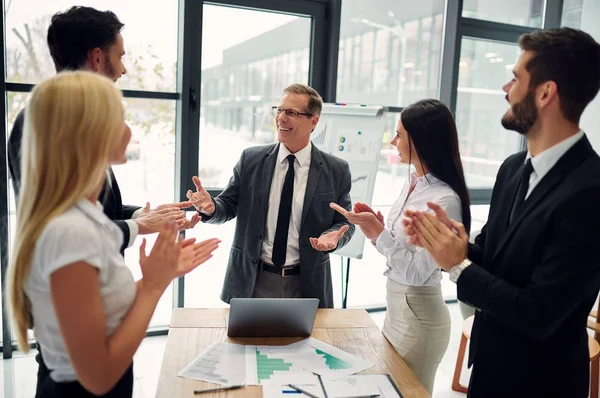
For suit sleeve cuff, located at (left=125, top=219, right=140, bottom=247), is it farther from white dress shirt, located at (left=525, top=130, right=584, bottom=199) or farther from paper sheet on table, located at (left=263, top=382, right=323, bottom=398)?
white dress shirt, located at (left=525, top=130, right=584, bottom=199)

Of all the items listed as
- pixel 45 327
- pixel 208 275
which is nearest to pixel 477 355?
pixel 45 327

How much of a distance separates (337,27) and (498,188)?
8.95ft

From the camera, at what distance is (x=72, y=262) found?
1.00m

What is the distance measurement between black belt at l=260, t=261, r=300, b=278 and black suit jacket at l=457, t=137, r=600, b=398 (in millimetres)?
1053

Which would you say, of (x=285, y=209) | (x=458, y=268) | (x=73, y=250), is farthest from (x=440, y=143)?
(x=73, y=250)

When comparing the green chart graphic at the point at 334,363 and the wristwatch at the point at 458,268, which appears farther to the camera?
the green chart graphic at the point at 334,363

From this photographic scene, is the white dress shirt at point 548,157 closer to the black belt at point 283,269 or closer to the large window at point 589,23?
the black belt at point 283,269

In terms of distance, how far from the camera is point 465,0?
4.48 meters

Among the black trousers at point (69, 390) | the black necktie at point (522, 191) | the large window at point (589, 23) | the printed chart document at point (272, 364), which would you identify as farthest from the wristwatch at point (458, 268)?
the large window at point (589, 23)

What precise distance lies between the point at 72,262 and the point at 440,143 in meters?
1.47

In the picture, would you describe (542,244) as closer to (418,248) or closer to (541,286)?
(541,286)

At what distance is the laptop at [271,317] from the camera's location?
Result: 5.59ft

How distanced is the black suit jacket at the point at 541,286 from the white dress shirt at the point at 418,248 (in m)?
0.41

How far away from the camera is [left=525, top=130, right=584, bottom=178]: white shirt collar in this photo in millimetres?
1416
